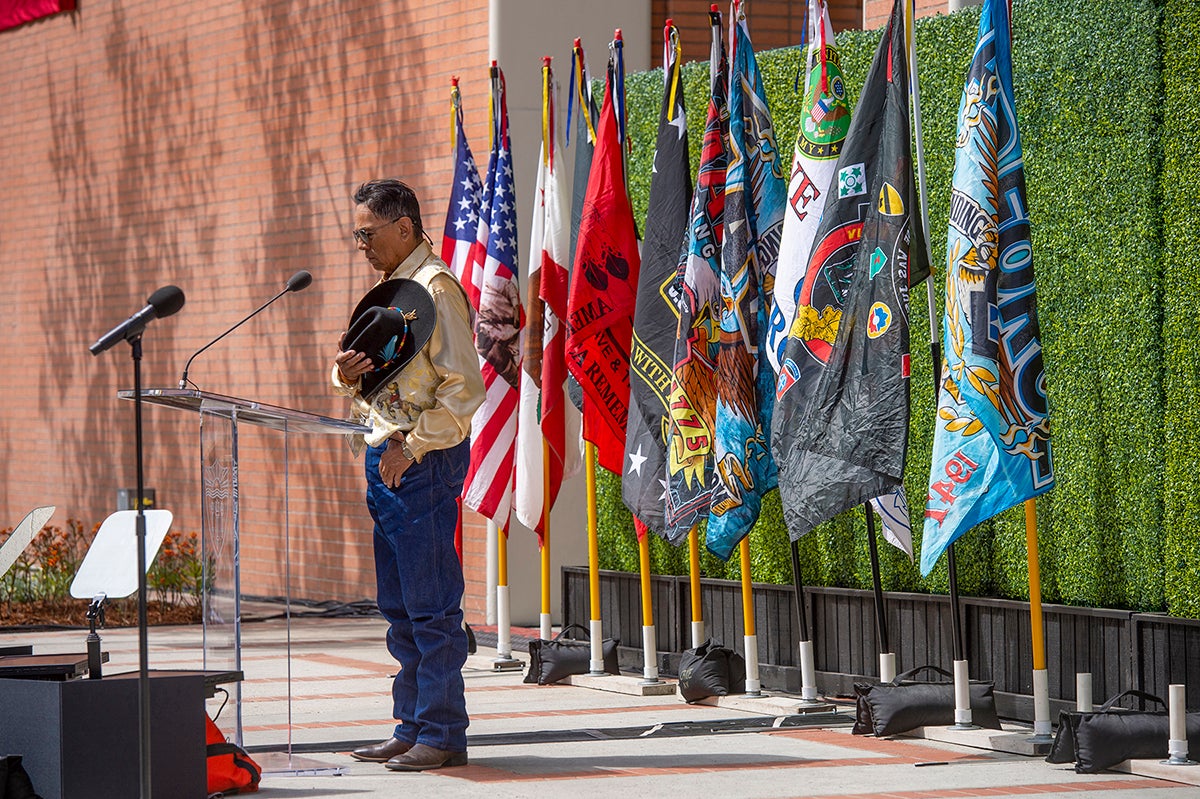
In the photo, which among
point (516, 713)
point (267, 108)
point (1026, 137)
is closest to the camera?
point (1026, 137)

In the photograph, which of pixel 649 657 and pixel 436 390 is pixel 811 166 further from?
pixel 649 657

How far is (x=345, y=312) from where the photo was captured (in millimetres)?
13484

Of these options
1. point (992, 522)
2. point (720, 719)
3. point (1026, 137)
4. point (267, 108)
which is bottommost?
point (720, 719)

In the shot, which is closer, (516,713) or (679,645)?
(516,713)

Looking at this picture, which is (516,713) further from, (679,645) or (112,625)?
(112,625)

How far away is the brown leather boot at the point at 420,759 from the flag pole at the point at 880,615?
7.25 feet

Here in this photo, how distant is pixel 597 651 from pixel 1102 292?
137 inches

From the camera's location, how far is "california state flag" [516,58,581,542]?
31.9 feet

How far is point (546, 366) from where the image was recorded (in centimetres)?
969

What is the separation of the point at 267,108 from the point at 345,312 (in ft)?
7.05

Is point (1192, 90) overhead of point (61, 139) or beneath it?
beneath

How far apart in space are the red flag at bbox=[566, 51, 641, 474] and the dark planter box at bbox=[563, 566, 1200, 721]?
1051 mm

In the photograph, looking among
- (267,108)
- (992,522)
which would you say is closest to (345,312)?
(267,108)

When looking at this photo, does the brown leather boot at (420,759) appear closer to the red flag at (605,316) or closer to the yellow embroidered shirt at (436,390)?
the yellow embroidered shirt at (436,390)
